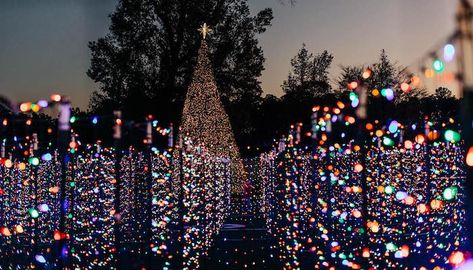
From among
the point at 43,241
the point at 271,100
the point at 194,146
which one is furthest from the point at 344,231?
the point at 271,100

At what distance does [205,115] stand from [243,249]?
10604 mm

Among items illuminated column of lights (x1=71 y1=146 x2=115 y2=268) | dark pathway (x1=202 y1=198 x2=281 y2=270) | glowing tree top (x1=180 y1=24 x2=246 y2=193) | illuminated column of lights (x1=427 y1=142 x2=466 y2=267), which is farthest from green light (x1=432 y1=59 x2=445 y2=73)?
glowing tree top (x1=180 y1=24 x2=246 y2=193)

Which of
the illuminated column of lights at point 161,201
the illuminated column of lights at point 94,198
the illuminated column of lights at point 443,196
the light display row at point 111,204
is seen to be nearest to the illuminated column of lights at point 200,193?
the light display row at point 111,204

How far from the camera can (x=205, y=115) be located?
24.7 metres

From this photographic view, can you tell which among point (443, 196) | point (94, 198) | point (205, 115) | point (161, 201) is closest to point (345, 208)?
point (161, 201)

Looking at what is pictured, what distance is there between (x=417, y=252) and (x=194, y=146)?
11.6 metres

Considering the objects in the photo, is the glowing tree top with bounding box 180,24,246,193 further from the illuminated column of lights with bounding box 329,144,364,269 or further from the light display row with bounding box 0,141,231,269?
the illuminated column of lights with bounding box 329,144,364,269

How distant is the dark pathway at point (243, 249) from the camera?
11.7 m

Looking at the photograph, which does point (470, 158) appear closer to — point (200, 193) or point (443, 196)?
point (443, 196)

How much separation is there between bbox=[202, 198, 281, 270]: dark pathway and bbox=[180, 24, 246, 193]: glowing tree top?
3.04 metres

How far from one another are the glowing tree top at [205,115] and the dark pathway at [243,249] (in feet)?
9.97

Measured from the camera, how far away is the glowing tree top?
80.7ft

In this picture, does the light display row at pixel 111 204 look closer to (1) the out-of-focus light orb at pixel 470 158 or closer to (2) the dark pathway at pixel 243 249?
(2) the dark pathway at pixel 243 249

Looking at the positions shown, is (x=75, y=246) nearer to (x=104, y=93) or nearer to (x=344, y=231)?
(x=344, y=231)
